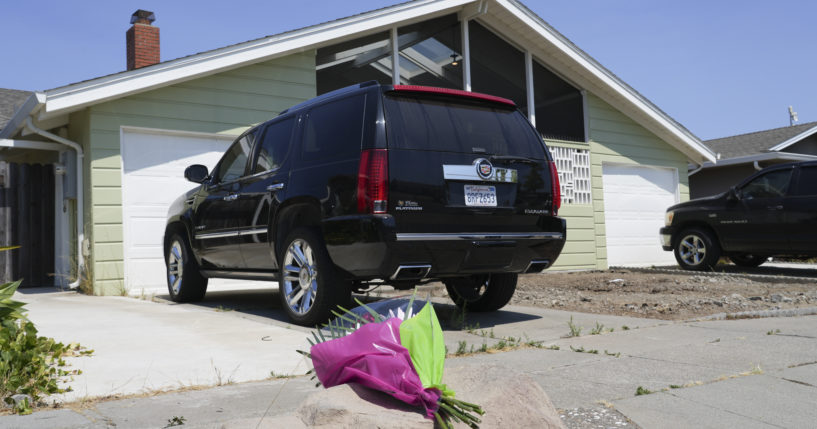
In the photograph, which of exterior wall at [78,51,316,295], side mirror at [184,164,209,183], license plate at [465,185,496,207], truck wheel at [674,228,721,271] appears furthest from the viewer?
truck wheel at [674,228,721,271]

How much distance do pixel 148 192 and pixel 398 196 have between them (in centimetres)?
584

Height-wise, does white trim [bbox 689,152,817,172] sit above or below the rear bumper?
above

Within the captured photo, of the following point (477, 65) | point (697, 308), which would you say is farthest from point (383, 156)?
point (477, 65)

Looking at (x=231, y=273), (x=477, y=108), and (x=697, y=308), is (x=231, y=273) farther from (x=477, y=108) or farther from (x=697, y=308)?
(x=697, y=308)

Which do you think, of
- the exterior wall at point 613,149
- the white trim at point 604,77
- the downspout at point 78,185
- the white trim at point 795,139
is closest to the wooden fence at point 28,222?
the downspout at point 78,185

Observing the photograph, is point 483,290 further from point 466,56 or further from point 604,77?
point 604,77

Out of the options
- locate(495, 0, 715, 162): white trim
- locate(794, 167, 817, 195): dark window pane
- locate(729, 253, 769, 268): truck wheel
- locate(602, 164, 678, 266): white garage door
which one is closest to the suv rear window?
locate(794, 167, 817, 195): dark window pane

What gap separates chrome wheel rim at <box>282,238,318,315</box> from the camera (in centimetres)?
523

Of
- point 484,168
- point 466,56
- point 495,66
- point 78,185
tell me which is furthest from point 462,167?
point 495,66

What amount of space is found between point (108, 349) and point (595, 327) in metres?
3.55

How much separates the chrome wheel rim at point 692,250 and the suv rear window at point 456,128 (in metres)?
7.25

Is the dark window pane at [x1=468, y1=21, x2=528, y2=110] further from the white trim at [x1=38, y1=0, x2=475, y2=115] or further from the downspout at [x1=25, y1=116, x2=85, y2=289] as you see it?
the downspout at [x1=25, y1=116, x2=85, y2=289]

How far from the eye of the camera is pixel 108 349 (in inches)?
169

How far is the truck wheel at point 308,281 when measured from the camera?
16.6ft
